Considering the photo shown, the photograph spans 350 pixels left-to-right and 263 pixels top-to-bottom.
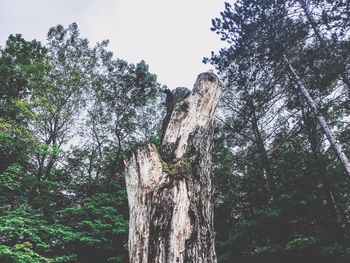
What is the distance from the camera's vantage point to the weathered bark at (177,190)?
2.21 metres

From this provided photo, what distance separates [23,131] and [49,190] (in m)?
5.12

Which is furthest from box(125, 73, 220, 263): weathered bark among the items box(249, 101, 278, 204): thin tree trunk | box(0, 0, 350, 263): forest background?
box(249, 101, 278, 204): thin tree trunk

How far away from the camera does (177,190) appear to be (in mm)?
2447

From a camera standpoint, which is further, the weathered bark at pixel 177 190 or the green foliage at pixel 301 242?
the green foliage at pixel 301 242

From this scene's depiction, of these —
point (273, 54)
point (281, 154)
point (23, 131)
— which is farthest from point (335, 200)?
point (23, 131)

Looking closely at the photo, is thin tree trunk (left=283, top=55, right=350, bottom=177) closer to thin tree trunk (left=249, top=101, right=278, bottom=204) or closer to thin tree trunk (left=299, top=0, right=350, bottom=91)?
thin tree trunk (left=299, top=0, right=350, bottom=91)

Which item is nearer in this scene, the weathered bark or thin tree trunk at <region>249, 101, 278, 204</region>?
the weathered bark

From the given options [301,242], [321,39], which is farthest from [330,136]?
[321,39]

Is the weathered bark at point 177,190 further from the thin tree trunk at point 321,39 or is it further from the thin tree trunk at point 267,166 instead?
the thin tree trunk at point 267,166

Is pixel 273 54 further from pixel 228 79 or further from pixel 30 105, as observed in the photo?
pixel 30 105

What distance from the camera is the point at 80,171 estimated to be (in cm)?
2030

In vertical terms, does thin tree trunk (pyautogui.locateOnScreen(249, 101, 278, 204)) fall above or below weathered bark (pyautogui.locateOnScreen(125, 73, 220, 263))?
above

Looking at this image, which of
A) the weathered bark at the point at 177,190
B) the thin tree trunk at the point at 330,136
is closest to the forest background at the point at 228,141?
the thin tree trunk at the point at 330,136

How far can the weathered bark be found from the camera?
2.21 metres
